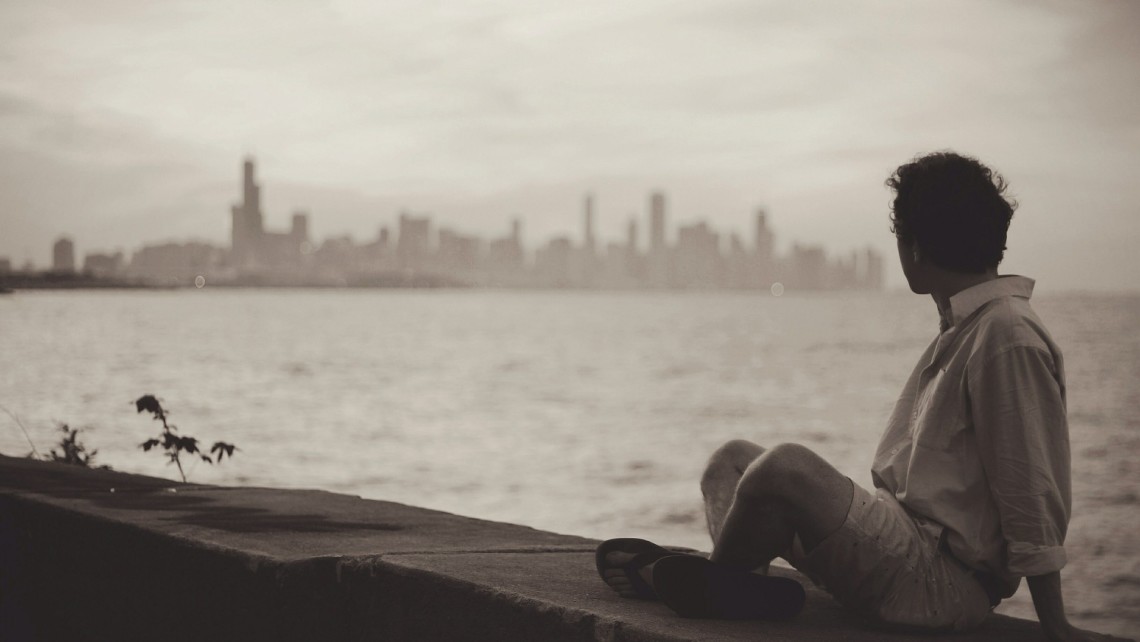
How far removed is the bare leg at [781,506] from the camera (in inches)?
113

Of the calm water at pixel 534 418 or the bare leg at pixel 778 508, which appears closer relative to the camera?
the bare leg at pixel 778 508

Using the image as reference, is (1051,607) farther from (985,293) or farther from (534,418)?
(534,418)

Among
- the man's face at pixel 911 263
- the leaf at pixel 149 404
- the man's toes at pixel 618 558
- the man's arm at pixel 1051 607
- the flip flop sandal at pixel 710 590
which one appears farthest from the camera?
the leaf at pixel 149 404

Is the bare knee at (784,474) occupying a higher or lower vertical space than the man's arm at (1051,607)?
higher

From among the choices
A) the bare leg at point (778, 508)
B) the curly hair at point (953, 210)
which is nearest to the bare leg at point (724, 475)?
the bare leg at point (778, 508)

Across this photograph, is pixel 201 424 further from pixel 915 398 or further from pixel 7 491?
pixel 915 398

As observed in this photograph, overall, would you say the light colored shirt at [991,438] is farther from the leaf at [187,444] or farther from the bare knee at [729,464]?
the leaf at [187,444]

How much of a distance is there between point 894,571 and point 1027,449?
0.49m

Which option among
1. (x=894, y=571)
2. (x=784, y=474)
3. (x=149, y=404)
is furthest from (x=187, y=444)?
(x=894, y=571)

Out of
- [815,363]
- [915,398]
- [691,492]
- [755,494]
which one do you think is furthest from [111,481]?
[815,363]

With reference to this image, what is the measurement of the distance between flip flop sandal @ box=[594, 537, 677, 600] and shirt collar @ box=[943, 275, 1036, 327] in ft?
3.32

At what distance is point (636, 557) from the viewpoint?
3.12 metres

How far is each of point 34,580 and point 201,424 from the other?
81.2ft

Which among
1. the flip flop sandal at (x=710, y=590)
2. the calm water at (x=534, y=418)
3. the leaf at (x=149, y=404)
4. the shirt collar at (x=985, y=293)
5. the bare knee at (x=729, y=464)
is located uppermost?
the shirt collar at (x=985, y=293)
